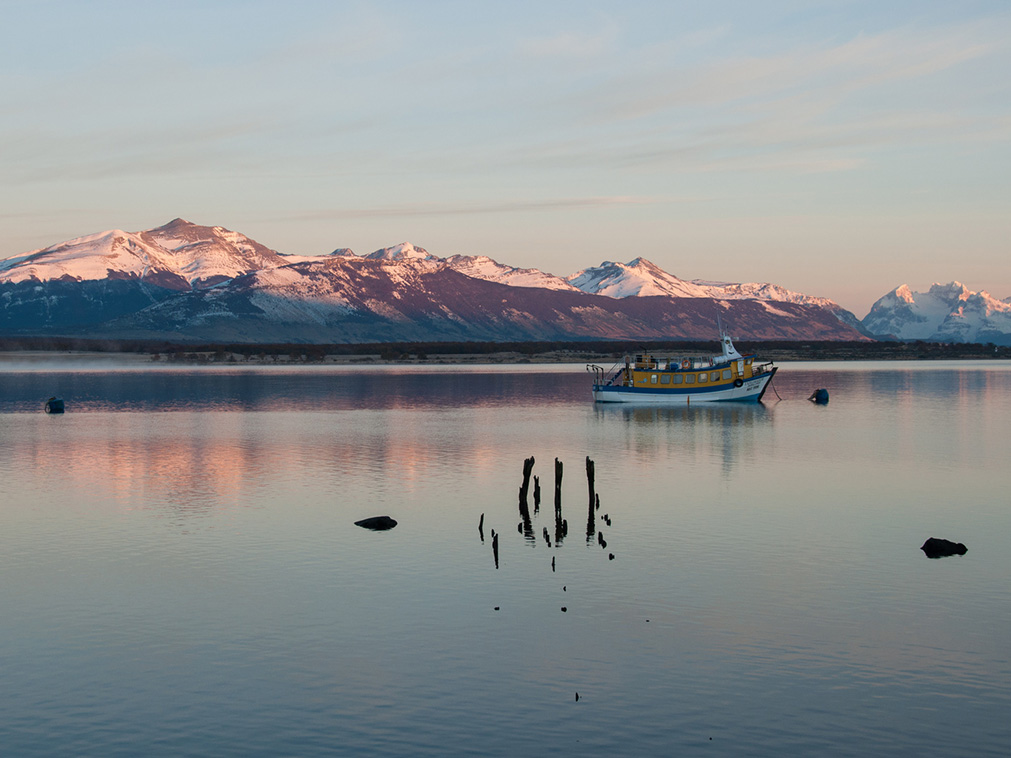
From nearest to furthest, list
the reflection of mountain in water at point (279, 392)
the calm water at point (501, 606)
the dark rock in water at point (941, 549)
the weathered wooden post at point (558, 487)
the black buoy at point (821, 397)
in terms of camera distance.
Result: 1. the calm water at point (501, 606)
2. the dark rock in water at point (941, 549)
3. the weathered wooden post at point (558, 487)
4. the black buoy at point (821, 397)
5. the reflection of mountain in water at point (279, 392)

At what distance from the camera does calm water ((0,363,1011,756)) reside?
19.3 m

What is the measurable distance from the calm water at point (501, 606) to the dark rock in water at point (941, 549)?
21.2 inches

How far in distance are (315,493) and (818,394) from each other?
70.4 meters

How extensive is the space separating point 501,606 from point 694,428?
2151 inches

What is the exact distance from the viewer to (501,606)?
27031mm

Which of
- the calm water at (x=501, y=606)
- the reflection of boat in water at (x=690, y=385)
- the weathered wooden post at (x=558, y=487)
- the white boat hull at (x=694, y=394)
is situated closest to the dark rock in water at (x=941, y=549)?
the calm water at (x=501, y=606)

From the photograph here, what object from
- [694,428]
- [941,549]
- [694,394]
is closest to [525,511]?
[941,549]

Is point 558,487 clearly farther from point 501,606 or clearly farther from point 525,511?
point 501,606

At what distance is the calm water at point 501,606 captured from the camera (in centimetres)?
1928

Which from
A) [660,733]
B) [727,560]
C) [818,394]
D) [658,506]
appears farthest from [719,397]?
[660,733]

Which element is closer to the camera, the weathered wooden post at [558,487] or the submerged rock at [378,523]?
the submerged rock at [378,523]

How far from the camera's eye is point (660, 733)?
744 inches

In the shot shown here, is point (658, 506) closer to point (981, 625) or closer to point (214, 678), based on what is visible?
point (981, 625)

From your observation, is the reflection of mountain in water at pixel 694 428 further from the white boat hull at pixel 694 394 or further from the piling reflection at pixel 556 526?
the piling reflection at pixel 556 526
